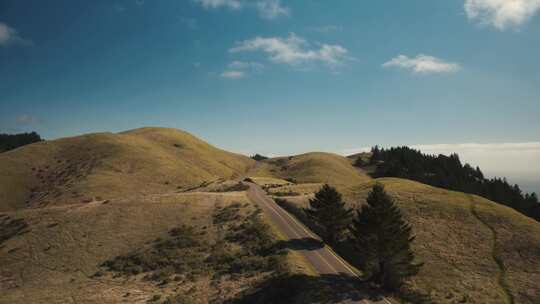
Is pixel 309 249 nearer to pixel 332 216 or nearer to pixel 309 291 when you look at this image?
pixel 332 216

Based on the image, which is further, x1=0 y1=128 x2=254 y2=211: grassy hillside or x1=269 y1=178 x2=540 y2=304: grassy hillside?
x1=0 y1=128 x2=254 y2=211: grassy hillside

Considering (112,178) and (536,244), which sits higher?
(112,178)

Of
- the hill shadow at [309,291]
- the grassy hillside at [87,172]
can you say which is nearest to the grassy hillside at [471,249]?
the hill shadow at [309,291]

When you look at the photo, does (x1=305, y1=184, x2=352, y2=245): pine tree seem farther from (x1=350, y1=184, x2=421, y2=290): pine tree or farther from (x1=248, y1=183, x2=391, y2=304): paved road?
(x1=350, y1=184, x2=421, y2=290): pine tree

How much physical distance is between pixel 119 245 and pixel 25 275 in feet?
33.1

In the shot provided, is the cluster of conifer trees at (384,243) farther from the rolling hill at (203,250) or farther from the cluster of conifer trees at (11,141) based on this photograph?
the cluster of conifer trees at (11,141)

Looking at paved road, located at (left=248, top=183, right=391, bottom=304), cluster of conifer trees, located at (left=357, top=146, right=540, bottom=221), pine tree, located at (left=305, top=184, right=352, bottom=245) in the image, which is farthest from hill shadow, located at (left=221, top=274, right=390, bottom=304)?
cluster of conifer trees, located at (left=357, top=146, right=540, bottom=221)

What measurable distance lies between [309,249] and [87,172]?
90.9 m

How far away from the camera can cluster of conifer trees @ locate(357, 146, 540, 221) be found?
11156cm

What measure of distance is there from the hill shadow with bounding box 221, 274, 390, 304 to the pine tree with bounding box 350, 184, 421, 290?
9.14 ft

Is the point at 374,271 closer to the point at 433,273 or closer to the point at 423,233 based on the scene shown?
the point at 433,273

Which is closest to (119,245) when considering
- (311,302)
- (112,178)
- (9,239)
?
(9,239)

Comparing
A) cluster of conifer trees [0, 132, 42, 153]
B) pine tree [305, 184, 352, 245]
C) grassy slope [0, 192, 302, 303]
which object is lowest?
grassy slope [0, 192, 302, 303]

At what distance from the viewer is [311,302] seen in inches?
968
